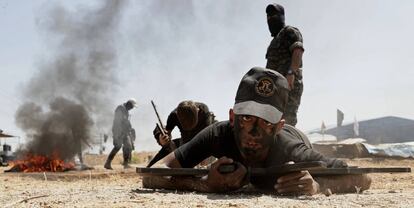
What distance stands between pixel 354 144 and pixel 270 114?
17533mm

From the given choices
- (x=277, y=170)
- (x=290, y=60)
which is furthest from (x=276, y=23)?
(x=277, y=170)

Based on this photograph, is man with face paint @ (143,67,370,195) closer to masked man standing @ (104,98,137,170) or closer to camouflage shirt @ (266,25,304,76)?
camouflage shirt @ (266,25,304,76)

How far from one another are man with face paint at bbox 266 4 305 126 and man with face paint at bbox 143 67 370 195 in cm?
182

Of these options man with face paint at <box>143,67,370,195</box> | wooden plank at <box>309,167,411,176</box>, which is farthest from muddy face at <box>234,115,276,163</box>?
wooden plank at <box>309,167,411,176</box>

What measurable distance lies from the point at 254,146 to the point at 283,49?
8.70ft

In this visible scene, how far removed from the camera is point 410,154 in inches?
802

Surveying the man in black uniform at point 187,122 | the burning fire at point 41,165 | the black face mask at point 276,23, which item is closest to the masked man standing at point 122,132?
the burning fire at point 41,165

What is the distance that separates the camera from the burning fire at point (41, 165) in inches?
544

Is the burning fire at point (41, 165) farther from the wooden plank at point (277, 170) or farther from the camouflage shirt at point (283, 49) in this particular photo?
the wooden plank at point (277, 170)

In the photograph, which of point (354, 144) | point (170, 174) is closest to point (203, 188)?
point (170, 174)

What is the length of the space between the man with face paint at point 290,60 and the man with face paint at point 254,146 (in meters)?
1.82

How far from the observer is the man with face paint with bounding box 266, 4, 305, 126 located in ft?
21.0

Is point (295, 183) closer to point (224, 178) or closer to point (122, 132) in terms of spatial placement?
point (224, 178)

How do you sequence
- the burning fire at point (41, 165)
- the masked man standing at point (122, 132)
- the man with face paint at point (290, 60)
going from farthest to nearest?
the masked man standing at point (122, 132) < the burning fire at point (41, 165) < the man with face paint at point (290, 60)
